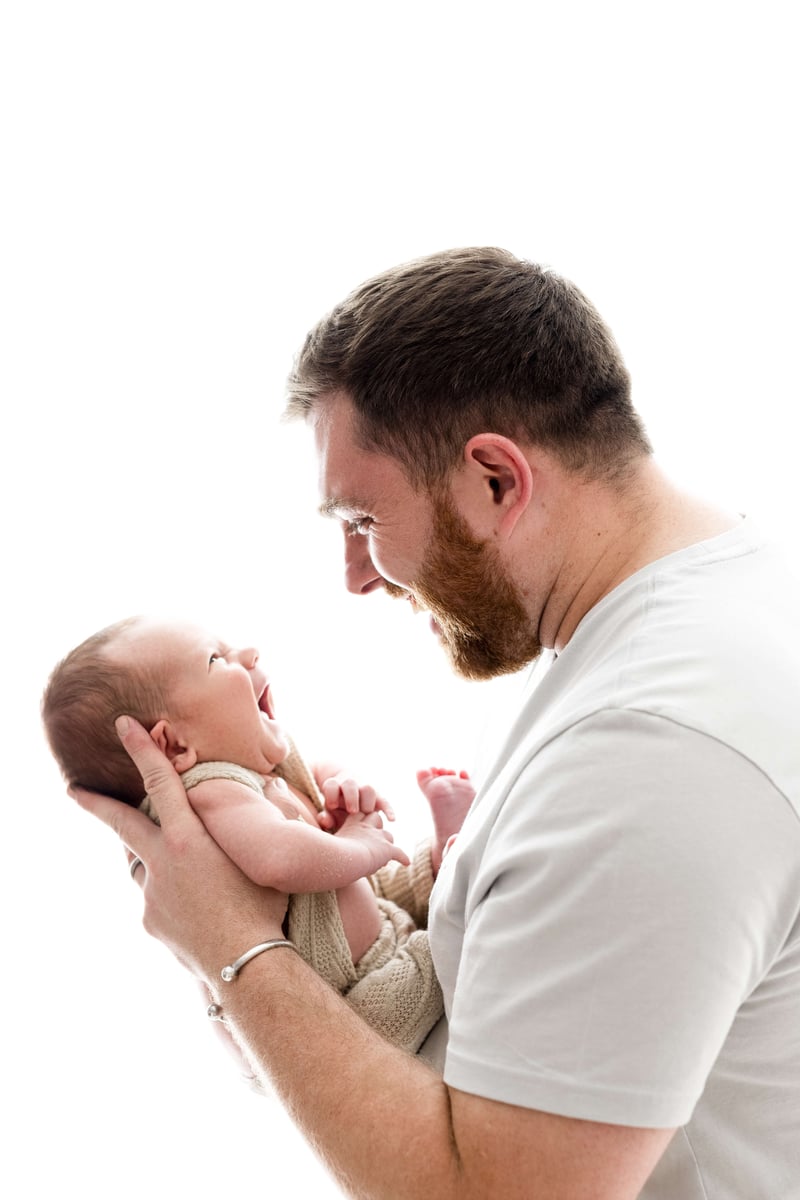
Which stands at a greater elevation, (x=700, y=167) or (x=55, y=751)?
(x=700, y=167)

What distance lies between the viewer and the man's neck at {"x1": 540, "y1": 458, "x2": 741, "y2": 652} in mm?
1274

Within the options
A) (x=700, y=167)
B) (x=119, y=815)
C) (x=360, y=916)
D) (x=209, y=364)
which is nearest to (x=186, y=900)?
(x=119, y=815)

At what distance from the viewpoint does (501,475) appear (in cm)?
134

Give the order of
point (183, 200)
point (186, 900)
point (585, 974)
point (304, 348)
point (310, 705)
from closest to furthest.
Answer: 1. point (585, 974)
2. point (186, 900)
3. point (304, 348)
4. point (183, 200)
5. point (310, 705)

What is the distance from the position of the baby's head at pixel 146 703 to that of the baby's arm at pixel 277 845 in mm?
96

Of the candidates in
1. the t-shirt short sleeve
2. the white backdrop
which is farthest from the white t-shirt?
the white backdrop

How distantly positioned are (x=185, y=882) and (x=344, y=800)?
0.37 m

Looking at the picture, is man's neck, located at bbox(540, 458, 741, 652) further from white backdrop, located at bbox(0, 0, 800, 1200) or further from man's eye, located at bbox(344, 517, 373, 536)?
white backdrop, located at bbox(0, 0, 800, 1200)

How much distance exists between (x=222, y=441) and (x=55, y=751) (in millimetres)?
921

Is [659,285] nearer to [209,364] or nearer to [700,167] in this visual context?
[700,167]

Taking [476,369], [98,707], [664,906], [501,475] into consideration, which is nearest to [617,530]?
[501,475]

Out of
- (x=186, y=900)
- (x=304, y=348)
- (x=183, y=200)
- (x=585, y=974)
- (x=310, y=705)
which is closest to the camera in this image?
(x=585, y=974)

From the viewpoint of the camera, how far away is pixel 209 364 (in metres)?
2.30

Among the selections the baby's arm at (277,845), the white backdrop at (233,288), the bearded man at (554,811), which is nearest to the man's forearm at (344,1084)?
the bearded man at (554,811)
